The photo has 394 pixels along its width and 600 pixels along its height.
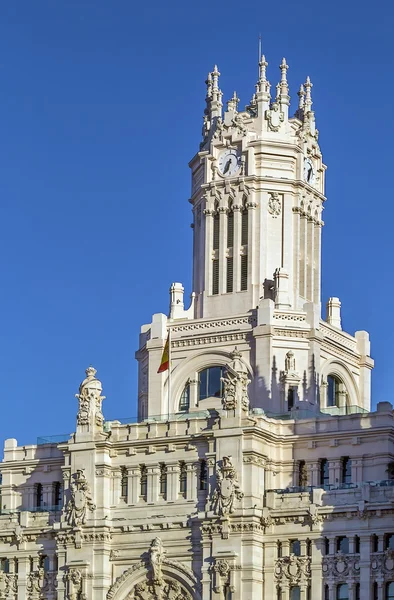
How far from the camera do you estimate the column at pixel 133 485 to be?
136375 mm

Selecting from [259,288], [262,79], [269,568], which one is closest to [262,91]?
[262,79]

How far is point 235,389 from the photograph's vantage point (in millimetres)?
133625

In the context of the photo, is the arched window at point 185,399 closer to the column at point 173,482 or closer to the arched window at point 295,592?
the column at point 173,482

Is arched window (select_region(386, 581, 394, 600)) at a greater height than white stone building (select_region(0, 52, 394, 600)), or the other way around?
white stone building (select_region(0, 52, 394, 600))

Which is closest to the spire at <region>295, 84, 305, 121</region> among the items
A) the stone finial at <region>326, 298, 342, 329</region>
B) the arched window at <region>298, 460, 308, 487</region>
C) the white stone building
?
the white stone building

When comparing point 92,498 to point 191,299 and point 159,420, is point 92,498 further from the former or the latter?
point 191,299

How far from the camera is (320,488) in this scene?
427 ft

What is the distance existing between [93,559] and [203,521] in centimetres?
928

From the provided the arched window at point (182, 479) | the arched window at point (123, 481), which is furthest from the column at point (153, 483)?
the arched window at point (123, 481)

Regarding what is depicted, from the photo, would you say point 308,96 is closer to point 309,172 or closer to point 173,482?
point 309,172

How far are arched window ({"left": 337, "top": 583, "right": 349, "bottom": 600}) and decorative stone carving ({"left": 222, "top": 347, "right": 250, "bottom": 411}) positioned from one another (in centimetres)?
1407

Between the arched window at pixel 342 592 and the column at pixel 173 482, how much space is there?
13810 millimetres

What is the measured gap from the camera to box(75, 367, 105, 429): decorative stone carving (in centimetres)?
13875

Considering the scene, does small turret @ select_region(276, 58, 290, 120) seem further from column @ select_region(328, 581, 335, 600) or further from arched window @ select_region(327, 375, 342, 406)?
column @ select_region(328, 581, 335, 600)
